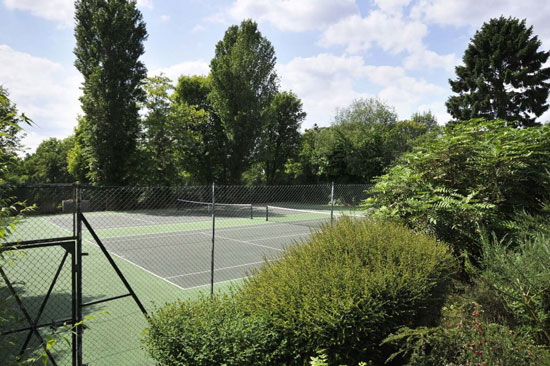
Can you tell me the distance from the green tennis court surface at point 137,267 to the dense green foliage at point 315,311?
0.59 meters

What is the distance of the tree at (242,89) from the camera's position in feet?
117

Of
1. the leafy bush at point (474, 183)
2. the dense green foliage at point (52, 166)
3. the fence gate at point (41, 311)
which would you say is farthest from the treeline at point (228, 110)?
the leafy bush at point (474, 183)

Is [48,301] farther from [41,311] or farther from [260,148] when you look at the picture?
[260,148]

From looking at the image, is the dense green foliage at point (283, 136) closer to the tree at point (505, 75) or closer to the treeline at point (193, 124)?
the treeline at point (193, 124)

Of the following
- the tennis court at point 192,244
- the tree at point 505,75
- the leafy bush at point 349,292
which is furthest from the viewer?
the tree at point 505,75

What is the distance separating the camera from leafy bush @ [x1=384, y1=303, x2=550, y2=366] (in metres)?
2.76

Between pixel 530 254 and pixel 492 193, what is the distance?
194 cm

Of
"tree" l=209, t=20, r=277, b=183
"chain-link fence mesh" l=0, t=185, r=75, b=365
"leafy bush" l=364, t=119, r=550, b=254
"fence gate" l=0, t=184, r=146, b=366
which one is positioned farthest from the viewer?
"tree" l=209, t=20, r=277, b=183

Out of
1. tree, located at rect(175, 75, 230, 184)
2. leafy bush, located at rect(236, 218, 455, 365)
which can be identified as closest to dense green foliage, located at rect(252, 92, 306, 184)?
tree, located at rect(175, 75, 230, 184)

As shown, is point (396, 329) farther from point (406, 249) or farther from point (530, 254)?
point (530, 254)

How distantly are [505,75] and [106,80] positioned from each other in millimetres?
36486

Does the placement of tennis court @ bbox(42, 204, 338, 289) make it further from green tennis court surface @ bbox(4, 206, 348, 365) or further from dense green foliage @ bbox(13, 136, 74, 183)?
dense green foliage @ bbox(13, 136, 74, 183)

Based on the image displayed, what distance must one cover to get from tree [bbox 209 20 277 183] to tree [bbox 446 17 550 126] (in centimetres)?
2025

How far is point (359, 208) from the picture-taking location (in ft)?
24.7
